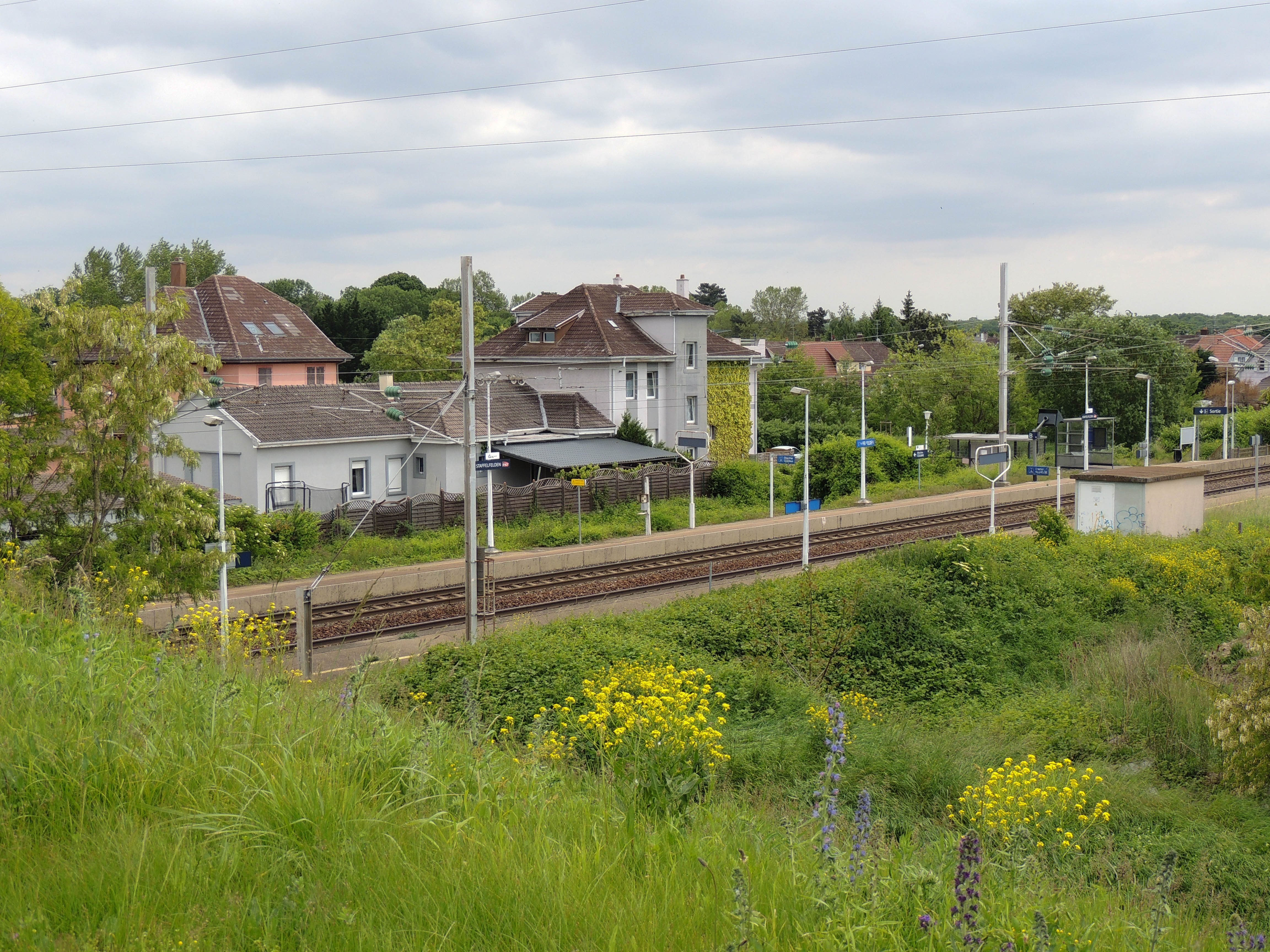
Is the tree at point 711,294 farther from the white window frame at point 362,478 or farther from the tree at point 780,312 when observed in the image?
the white window frame at point 362,478

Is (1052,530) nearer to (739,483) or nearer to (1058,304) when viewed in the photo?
(739,483)

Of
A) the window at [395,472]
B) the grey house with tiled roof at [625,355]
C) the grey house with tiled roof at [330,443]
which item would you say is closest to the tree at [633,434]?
the grey house with tiled roof at [625,355]

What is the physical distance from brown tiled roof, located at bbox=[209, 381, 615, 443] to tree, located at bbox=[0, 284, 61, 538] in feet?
43.7

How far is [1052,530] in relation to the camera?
92.8 ft

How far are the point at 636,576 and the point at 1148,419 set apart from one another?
38.1 metres

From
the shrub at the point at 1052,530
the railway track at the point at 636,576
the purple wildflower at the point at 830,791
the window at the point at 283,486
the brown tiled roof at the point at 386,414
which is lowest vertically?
the railway track at the point at 636,576

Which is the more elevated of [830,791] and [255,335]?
[255,335]

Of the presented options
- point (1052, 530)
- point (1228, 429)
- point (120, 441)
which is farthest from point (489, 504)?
point (1228, 429)

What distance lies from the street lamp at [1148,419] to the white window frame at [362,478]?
3575 centimetres

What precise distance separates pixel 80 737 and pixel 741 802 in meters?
3.61

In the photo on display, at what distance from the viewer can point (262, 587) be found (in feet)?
86.6

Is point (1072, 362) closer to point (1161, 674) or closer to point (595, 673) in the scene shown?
point (1161, 674)

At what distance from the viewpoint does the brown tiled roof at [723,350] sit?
179 feet

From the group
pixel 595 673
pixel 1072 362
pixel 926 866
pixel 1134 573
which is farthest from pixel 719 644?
pixel 1072 362
